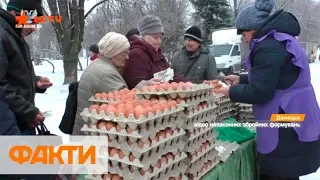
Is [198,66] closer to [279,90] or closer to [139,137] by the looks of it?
[279,90]

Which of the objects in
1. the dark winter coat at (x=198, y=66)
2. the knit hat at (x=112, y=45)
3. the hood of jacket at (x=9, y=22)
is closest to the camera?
the hood of jacket at (x=9, y=22)

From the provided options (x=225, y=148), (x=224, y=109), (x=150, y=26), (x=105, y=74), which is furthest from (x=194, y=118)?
(x=224, y=109)

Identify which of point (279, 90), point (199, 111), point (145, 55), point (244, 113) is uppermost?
point (145, 55)

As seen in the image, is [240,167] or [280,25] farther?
[240,167]

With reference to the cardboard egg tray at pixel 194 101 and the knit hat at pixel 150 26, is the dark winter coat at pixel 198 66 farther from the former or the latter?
the cardboard egg tray at pixel 194 101

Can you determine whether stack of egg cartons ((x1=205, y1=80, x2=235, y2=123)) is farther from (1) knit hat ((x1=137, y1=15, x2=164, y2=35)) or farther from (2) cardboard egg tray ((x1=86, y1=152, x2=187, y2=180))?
(2) cardboard egg tray ((x1=86, y1=152, x2=187, y2=180))

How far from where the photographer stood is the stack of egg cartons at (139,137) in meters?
1.60

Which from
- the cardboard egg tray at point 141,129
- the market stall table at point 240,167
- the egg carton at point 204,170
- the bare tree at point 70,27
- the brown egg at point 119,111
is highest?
the bare tree at point 70,27

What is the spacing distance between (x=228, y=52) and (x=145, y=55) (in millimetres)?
14922

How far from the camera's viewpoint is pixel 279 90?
2.14 m

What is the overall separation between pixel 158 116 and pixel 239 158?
137cm

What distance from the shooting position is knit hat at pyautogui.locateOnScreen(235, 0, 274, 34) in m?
2.22

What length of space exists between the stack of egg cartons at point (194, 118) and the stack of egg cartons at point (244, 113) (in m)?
1.49

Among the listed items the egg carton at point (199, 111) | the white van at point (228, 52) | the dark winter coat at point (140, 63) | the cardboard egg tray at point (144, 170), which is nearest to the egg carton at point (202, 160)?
the cardboard egg tray at point (144, 170)
